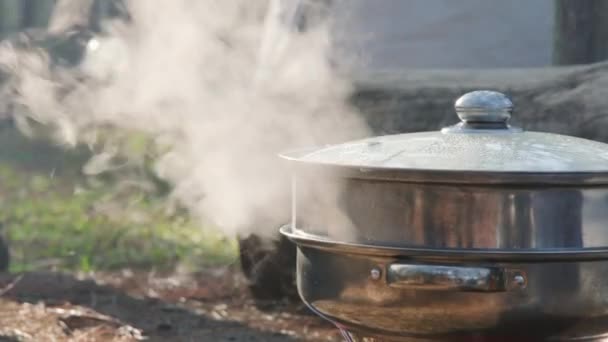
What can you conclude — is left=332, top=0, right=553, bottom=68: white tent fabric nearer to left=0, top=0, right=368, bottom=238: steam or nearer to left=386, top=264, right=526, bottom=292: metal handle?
left=0, top=0, right=368, bottom=238: steam

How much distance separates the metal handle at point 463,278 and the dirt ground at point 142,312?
2.32m

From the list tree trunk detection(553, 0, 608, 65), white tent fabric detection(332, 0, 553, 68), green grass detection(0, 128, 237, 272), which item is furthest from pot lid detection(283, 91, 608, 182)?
green grass detection(0, 128, 237, 272)

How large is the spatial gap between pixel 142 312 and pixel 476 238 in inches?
131

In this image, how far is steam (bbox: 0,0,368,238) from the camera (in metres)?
5.18

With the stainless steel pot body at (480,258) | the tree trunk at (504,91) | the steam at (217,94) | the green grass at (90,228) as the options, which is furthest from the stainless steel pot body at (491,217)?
the green grass at (90,228)

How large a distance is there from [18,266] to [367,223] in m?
5.71

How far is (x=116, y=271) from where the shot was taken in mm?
7453

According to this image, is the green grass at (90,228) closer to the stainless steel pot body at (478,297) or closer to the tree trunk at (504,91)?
the tree trunk at (504,91)

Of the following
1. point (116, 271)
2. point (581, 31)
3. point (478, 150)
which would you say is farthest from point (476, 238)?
point (116, 271)

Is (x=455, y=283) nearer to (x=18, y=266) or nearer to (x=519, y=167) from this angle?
(x=519, y=167)

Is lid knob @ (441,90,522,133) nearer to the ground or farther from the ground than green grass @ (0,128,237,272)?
farther from the ground

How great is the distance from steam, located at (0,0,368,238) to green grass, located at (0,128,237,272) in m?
1.40

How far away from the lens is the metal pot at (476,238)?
103 inches

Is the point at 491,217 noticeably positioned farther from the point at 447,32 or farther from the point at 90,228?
the point at 90,228
